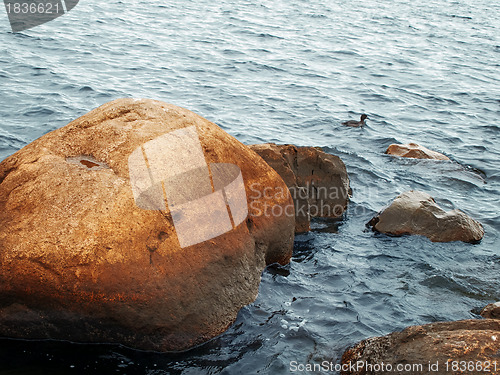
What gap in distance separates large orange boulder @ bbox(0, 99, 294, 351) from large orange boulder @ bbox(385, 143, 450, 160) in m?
5.15

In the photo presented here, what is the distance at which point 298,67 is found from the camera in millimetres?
15555

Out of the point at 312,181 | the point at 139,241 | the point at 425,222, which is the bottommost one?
the point at 425,222

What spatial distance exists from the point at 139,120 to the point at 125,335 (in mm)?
2327

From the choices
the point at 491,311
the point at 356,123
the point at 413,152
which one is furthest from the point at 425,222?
the point at 356,123

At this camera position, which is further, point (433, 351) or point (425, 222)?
point (425, 222)

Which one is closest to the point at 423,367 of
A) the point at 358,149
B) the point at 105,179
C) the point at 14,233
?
the point at 105,179

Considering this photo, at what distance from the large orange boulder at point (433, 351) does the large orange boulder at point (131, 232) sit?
1435mm

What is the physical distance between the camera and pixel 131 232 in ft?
16.3

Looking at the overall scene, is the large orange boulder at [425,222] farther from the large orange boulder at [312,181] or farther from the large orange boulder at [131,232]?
the large orange boulder at [131,232]

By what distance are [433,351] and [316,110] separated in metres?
8.86

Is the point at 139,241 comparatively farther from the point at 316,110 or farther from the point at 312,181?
the point at 316,110

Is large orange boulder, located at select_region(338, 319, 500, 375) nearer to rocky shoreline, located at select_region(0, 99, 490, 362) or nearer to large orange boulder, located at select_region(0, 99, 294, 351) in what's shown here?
rocky shoreline, located at select_region(0, 99, 490, 362)

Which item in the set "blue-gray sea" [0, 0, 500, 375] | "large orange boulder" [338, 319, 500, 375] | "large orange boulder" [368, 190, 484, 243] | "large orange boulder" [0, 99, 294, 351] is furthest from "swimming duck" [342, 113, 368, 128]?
"large orange boulder" [338, 319, 500, 375]

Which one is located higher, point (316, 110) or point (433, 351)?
point (433, 351)
